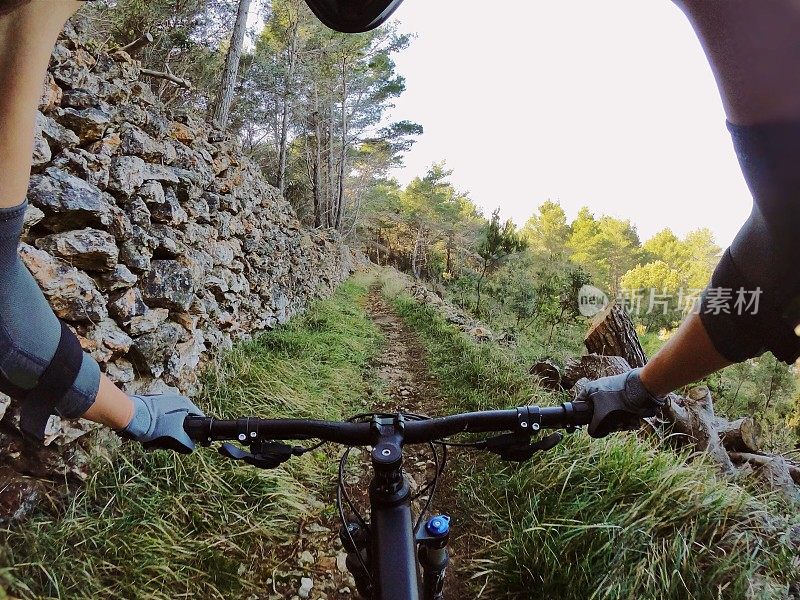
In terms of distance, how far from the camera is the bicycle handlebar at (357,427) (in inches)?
42.9

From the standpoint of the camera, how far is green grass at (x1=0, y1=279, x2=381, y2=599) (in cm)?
178

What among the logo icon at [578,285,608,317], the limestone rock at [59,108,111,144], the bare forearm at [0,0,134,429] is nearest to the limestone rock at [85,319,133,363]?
the limestone rock at [59,108,111,144]

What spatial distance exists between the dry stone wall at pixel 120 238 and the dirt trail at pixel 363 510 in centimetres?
128

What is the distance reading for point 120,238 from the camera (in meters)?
2.82

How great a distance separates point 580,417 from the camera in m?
1.23

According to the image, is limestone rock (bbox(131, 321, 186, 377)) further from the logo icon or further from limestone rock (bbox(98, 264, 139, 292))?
the logo icon

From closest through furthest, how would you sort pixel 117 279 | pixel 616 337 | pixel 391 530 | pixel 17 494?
pixel 391 530 → pixel 17 494 → pixel 117 279 → pixel 616 337

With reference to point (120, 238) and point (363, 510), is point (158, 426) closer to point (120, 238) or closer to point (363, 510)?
point (363, 510)

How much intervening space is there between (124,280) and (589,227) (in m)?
39.1

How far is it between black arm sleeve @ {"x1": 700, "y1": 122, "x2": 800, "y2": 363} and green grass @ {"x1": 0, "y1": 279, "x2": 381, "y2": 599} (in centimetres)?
205

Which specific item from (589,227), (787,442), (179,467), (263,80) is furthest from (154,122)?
(589,227)

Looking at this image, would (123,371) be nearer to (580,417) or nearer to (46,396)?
(46,396)

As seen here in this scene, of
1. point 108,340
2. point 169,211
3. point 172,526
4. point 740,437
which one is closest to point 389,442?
point 172,526

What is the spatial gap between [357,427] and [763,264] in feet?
3.14
